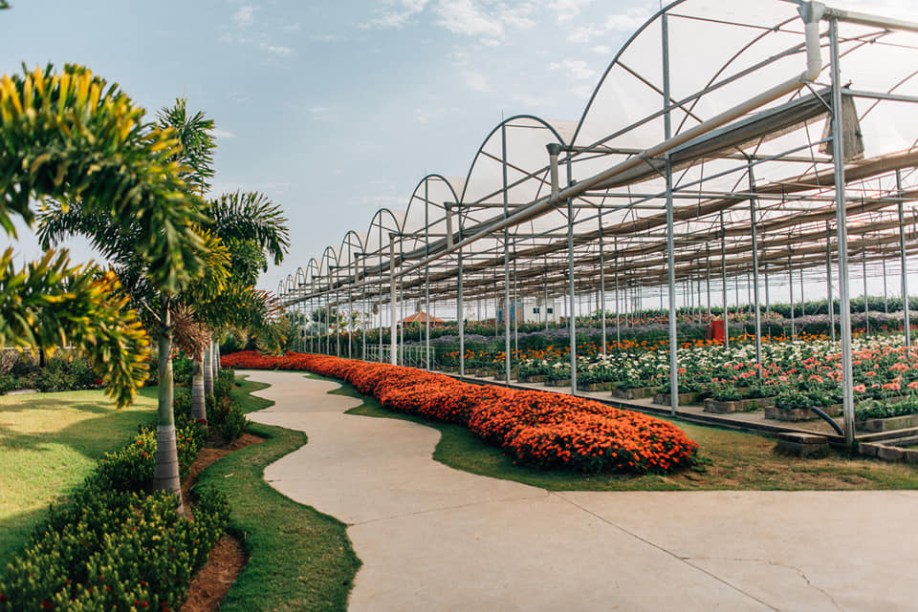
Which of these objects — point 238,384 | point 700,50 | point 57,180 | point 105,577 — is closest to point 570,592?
point 105,577

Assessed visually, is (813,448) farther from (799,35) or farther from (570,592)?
(799,35)

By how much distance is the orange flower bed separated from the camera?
692 cm

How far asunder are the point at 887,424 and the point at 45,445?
1065 centimetres

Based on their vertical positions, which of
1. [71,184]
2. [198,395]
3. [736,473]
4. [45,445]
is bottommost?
[736,473]

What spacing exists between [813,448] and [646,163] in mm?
5583

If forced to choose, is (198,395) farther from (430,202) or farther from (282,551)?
(430,202)

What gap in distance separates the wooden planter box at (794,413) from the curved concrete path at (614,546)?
336 cm

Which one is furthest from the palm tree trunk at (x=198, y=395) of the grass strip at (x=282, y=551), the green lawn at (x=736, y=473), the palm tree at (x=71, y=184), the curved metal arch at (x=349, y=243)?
the curved metal arch at (x=349, y=243)

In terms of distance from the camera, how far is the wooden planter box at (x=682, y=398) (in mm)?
11121

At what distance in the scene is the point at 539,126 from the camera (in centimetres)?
1467

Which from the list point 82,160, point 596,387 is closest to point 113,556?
point 82,160

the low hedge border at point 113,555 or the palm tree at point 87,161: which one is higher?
the palm tree at point 87,161

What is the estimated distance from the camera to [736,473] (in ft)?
21.9

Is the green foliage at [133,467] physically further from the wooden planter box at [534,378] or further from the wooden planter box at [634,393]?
the wooden planter box at [534,378]
